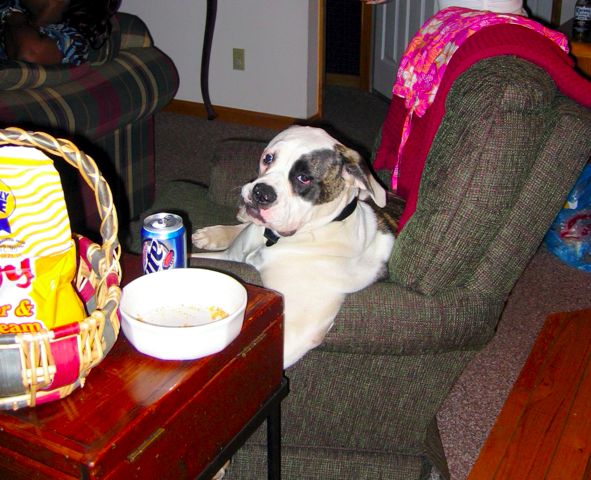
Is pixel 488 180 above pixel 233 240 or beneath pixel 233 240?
above

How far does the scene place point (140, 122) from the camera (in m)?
2.69

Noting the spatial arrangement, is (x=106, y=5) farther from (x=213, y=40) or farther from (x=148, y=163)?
(x=213, y=40)

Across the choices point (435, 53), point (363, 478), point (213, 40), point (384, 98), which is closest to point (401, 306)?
point (363, 478)

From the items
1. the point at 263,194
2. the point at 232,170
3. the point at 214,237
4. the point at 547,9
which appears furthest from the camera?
the point at 547,9

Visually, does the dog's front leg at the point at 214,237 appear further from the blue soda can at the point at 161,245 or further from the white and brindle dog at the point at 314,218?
the blue soda can at the point at 161,245

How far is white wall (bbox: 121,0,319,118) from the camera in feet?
12.9

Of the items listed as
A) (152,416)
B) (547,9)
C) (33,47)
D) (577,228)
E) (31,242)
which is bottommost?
(577,228)

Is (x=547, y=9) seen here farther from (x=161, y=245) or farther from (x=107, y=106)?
(x=161, y=245)

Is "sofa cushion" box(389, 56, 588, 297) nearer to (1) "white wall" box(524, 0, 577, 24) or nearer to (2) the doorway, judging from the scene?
(1) "white wall" box(524, 0, 577, 24)

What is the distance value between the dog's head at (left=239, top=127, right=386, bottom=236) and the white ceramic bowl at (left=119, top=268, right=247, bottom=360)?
507 mm

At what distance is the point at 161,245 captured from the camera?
1.08 m

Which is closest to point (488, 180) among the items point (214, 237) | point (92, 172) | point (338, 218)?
point (338, 218)

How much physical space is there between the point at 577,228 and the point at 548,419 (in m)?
1.08

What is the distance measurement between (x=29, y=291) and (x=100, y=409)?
0.17 m
